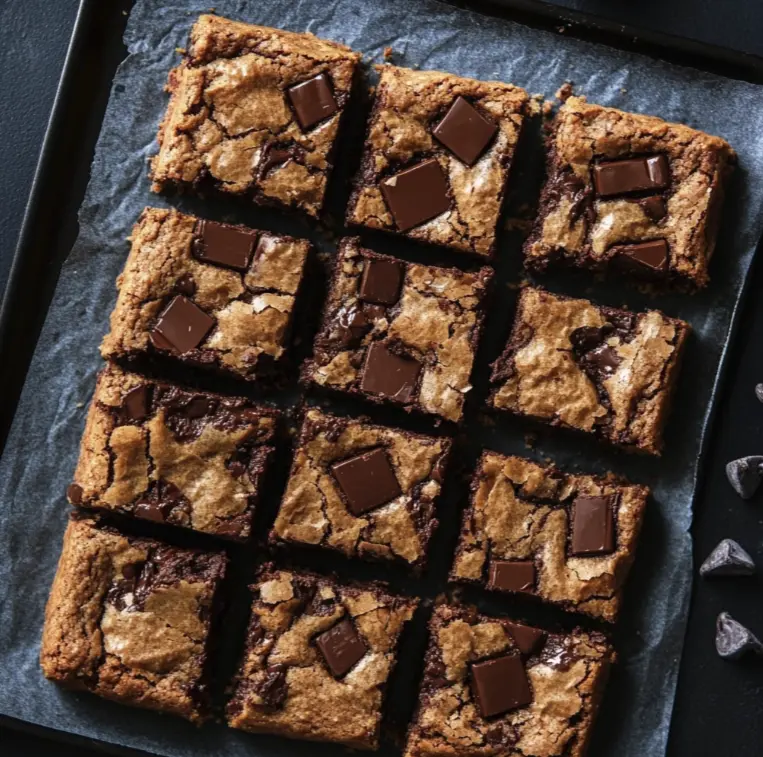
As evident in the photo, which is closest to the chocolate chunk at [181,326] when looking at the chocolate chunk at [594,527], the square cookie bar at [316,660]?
the square cookie bar at [316,660]

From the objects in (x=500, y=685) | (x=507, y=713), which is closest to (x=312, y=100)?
(x=500, y=685)

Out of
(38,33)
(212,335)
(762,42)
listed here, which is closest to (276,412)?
(212,335)

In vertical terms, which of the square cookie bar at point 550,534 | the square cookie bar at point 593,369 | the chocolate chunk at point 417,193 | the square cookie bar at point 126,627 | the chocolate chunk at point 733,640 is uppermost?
the chocolate chunk at point 417,193

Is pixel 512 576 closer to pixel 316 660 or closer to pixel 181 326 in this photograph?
pixel 316 660

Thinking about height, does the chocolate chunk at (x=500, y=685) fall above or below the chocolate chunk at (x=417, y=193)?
below

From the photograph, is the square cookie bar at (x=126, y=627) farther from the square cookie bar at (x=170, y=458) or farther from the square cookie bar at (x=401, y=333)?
the square cookie bar at (x=401, y=333)

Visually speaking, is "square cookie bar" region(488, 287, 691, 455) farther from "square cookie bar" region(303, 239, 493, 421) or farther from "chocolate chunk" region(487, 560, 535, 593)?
"chocolate chunk" region(487, 560, 535, 593)

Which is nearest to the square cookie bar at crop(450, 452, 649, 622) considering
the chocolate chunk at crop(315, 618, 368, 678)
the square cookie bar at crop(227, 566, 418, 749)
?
the square cookie bar at crop(227, 566, 418, 749)
